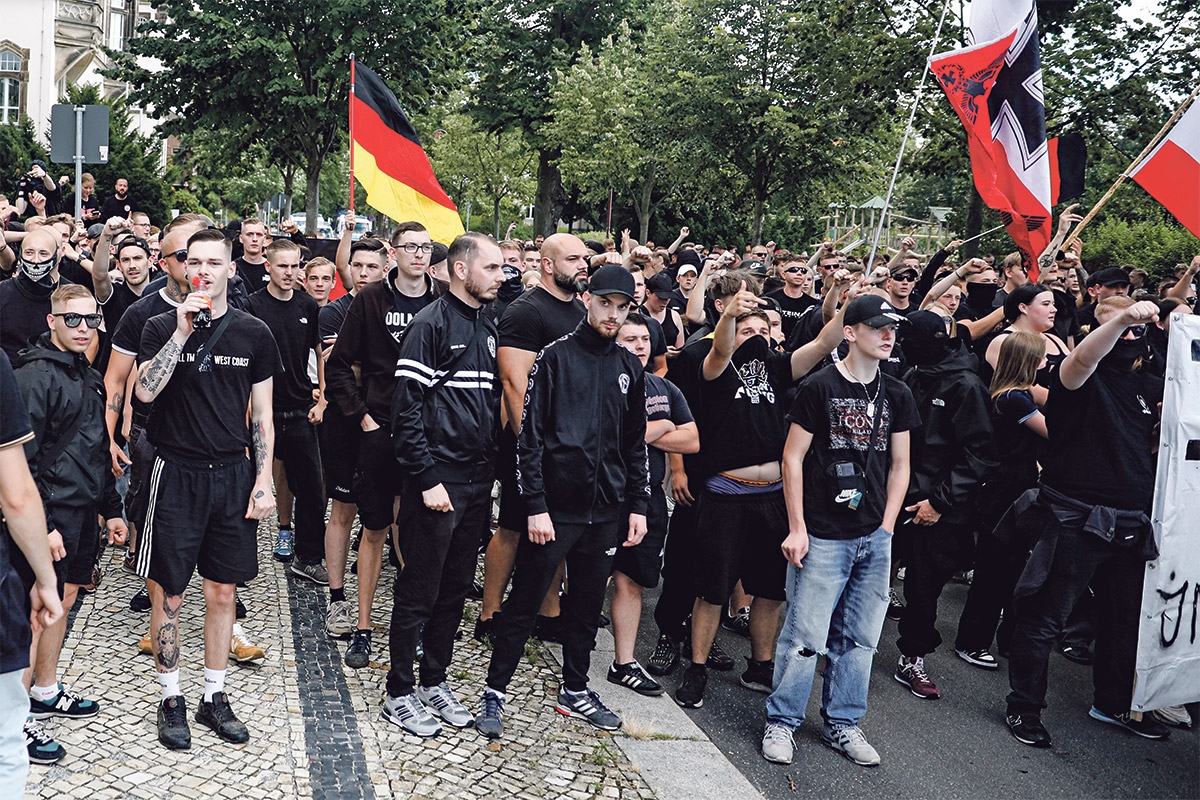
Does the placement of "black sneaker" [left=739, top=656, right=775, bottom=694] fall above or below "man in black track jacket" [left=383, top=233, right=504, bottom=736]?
below

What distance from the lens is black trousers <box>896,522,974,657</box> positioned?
19.9 feet

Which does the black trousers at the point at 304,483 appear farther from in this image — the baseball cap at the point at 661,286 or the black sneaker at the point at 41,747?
the black sneaker at the point at 41,747

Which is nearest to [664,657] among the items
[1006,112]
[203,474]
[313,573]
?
[313,573]

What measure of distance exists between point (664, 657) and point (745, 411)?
1521 mm

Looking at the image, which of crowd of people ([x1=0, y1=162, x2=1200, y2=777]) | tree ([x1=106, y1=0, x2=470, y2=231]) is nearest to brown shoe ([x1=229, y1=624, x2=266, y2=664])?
crowd of people ([x1=0, y1=162, x2=1200, y2=777])

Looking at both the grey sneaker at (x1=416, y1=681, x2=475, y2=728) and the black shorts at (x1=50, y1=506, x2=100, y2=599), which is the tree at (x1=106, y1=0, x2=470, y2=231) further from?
the grey sneaker at (x1=416, y1=681, x2=475, y2=728)

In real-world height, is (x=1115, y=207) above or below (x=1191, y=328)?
above

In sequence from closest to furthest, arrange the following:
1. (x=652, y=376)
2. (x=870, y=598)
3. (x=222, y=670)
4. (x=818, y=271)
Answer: (x=222, y=670), (x=870, y=598), (x=652, y=376), (x=818, y=271)

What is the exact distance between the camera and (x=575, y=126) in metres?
34.3

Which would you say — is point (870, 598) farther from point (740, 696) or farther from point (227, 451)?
point (227, 451)

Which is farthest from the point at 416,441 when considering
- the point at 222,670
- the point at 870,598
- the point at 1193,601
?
the point at 1193,601

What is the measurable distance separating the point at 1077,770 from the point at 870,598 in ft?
4.19

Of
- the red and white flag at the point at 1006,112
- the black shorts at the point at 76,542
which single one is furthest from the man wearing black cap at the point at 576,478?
the red and white flag at the point at 1006,112

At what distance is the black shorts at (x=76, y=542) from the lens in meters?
4.44
